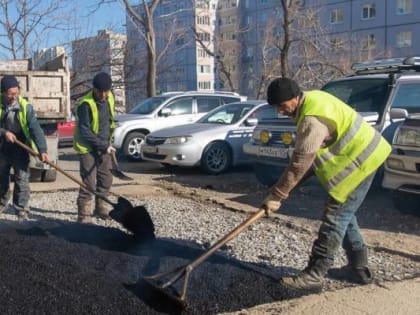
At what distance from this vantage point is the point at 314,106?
4207 mm

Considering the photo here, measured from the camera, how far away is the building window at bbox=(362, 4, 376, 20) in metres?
54.3

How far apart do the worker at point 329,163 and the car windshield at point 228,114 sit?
717cm

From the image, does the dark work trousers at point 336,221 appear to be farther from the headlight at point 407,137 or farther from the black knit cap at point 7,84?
the black knit cap at point 7,84

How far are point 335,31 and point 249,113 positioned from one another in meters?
48.1

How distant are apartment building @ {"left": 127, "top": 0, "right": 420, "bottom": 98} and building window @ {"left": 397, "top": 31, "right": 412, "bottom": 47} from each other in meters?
0.09

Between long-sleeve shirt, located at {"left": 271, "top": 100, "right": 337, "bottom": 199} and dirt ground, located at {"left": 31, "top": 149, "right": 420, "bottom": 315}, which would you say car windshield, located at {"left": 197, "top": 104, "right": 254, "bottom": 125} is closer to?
dirt ground, located at {"left": 31, "top": 149, "right": 420, "bottom": 315}

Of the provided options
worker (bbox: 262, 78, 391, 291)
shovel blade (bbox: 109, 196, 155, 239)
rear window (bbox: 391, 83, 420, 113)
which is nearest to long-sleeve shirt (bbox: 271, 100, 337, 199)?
worker (bbox: 262, 78, 391, 291)

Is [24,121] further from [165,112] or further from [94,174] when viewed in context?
[165,112]

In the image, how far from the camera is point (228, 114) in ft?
39.6

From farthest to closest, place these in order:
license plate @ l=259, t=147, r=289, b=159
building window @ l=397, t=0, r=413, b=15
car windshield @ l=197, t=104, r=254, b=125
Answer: building window @ l=397, t=0, r=413, b=15
car windshield @ l=197, t=104, r=254, b=125
license plate @ l=259, t=147, r=289, b=159

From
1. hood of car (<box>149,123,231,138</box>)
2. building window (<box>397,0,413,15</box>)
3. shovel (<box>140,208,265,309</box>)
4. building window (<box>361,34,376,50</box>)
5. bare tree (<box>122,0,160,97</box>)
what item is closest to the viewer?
shovel (<box>140,208,265,309</box>)

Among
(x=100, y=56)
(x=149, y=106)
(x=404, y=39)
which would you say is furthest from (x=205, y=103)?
(x=404, y=39)

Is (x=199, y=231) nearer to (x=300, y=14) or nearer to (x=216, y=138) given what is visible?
(x=216, y=138)

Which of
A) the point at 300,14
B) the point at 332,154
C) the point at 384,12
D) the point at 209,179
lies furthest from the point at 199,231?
the point at 384,12
